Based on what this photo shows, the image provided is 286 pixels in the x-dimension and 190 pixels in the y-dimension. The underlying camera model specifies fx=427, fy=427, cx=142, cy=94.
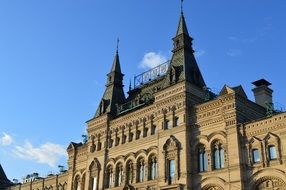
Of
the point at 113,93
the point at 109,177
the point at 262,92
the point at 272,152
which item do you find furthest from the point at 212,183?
the point at 113,93

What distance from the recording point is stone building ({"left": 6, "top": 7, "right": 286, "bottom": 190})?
41.4 meters

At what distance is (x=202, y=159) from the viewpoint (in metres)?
45.9

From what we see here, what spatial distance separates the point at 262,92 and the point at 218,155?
11.5 metres

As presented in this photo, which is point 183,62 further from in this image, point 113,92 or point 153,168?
point 113,92

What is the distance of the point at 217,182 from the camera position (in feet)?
141

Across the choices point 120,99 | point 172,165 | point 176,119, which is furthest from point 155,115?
point 120,99

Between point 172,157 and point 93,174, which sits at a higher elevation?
point 93,174

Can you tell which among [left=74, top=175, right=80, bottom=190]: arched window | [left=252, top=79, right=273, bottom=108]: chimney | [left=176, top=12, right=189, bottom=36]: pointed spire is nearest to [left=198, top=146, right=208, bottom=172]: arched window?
[left=252, top=79, right=273, bottom=108]: chimney

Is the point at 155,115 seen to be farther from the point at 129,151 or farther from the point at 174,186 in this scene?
the point at 174,186

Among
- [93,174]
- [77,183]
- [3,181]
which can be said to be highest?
[3,181]

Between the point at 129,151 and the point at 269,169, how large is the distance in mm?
19611

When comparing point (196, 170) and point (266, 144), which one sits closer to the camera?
point (266, 144)

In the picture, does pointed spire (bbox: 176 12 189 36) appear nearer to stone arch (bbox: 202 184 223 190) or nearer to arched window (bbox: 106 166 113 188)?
arched window (bbox: 106 166 113 188)

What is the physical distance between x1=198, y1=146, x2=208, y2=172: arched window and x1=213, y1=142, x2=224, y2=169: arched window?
3.49 ft
